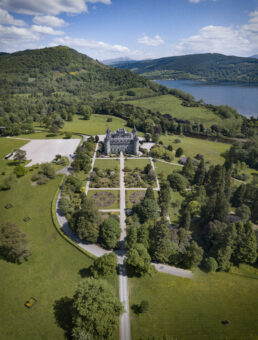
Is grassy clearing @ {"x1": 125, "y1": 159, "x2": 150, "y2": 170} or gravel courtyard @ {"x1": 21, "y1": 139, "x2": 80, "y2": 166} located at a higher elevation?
gravel courtyard @ {"x1": 21, "y1": 139, "x2": 80, "y2": 166}

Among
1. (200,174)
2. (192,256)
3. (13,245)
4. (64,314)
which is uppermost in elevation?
(200,174)

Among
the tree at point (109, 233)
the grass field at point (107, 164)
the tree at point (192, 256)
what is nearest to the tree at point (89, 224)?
the tree at point (109, 233)

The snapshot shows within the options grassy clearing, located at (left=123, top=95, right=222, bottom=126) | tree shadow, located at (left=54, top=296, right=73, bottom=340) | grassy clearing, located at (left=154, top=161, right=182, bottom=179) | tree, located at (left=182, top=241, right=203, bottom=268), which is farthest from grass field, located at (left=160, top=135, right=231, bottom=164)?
tree shadow, located at (left=54, top=296, right=73, bottom=340)

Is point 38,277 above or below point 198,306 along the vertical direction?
above

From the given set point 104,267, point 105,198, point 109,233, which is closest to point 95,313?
point 104,267

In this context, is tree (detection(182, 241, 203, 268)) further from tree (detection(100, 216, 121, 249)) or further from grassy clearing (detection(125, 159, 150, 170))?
grassy clearing (detection(125, 159, 150, 170))

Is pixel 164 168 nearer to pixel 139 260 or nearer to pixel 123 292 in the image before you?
pixel 139 260
